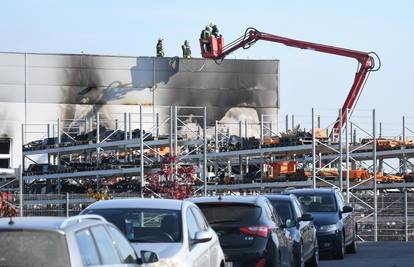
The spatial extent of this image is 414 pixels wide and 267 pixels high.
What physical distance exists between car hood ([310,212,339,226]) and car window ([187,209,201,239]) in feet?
43.7

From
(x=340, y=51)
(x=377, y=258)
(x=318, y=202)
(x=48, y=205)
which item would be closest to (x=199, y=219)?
(x=318, y=202)

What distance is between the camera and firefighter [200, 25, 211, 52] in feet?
271

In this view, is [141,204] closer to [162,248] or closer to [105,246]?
[162,248]

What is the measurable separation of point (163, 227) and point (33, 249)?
5.27m

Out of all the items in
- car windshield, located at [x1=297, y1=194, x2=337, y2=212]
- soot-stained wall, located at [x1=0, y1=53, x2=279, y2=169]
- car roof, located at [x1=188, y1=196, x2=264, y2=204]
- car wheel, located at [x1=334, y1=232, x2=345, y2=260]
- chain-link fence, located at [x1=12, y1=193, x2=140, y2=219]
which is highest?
soot-stained wall, located at [x1=0, y1=53, x2=279, y2=169]

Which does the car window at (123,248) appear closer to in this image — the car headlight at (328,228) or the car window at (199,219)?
the car window at (199,219)

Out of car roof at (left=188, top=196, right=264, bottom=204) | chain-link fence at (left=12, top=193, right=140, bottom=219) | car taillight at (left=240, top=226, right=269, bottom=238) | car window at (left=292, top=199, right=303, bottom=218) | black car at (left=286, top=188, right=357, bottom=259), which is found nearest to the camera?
car taillight at (left=240, top=226, right=269, bottom=238)

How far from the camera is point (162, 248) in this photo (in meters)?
14.0

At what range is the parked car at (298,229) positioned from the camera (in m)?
21.5

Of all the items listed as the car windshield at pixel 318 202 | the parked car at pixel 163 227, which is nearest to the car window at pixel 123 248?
the parked car at pixel 163 227

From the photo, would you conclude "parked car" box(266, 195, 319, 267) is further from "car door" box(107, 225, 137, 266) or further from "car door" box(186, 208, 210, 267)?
"car door" box(107, 225, 137, 266)

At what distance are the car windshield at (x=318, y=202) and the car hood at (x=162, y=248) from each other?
1480 centimetres

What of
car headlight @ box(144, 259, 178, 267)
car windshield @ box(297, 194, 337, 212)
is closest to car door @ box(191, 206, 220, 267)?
car headlight @ box(144, 259, 178, 267)

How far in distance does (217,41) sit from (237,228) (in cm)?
6590
